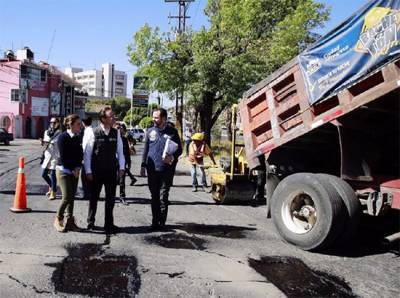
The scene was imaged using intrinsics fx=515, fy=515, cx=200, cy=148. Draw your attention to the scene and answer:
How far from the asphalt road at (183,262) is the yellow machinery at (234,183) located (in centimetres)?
176

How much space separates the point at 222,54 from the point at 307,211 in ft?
51.0

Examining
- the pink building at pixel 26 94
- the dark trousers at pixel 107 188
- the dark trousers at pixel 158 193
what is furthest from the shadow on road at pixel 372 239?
the pink building at pixel 26 94

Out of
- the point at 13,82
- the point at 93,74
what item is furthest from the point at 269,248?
the point at 93,74

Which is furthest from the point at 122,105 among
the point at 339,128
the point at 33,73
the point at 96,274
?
the point at 96,274

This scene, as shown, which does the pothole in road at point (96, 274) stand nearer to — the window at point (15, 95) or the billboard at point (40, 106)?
the window at point (15, 95)

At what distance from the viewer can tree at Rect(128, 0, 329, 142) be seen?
21.0 meters

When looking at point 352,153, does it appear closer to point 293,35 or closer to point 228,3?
point 293,35

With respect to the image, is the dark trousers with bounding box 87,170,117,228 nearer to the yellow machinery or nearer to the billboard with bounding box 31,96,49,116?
the yellow machinery

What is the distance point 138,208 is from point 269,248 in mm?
3613

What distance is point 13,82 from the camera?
56812 millimetres

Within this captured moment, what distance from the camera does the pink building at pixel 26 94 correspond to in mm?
56438

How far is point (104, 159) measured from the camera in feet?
23.5

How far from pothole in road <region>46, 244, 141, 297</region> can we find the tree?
50.9 feet

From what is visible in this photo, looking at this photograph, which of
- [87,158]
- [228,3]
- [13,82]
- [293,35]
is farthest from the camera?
[13,82]
